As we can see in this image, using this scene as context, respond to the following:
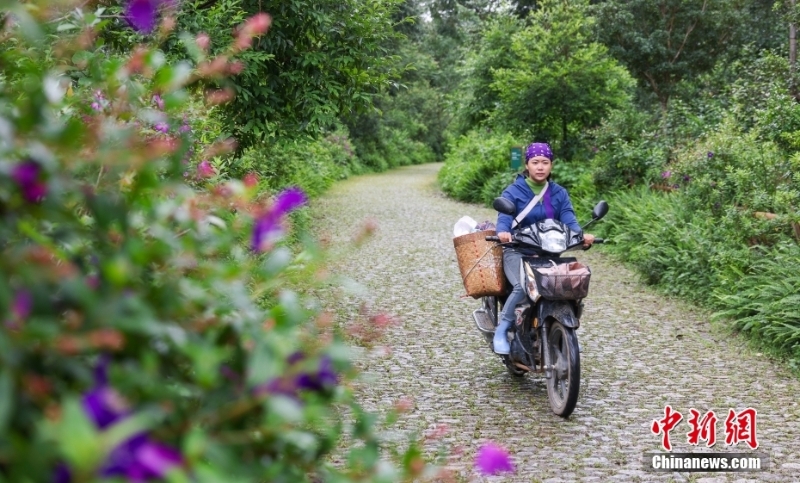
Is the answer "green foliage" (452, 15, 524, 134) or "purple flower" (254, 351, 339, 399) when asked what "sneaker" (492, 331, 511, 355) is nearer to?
Answer: "purple flower" (254, 351, 339, 399)

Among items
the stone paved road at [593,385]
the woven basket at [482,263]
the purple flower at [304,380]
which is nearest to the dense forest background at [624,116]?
the stone paved road at [593,385]

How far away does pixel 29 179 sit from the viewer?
968 millimetres

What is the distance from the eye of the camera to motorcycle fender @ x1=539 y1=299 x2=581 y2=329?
466 centimetres

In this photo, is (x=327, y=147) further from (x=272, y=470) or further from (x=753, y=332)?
(x=272, y=470)

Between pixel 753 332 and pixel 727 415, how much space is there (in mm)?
1885

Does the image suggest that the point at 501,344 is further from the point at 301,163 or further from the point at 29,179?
the point at 301,163

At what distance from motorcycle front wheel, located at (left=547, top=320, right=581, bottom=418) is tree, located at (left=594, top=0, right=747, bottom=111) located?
1590 centimetres

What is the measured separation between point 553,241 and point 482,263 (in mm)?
596

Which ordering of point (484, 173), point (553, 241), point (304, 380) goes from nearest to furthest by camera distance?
point (304, 380) < point (553, 241) < point (484, 173)

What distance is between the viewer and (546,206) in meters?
5.24

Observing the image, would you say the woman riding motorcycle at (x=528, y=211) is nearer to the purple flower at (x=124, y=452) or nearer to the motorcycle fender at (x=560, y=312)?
the motorcycle fender at (x=560, y=312)

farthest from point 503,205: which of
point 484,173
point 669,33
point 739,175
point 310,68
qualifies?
point 669,33

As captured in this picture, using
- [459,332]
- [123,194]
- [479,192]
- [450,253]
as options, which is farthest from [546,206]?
[479,192]

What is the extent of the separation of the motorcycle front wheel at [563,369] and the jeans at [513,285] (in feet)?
1.08
